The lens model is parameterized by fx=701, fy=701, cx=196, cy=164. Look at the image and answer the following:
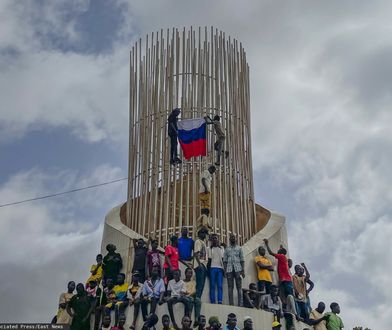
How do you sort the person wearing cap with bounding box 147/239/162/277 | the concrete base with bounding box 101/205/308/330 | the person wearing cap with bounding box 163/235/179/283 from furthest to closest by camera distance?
the person wearing cap with bounding box 147/239/162/277, the person wearing cap with bounding box 163/235/179/283, the concrete base with bounding box 101/205/308/330

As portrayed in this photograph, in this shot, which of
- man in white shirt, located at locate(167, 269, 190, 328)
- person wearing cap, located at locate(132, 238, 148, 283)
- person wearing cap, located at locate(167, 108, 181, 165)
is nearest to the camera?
man in white shirt, located at locate(167, 269, 190, 328)

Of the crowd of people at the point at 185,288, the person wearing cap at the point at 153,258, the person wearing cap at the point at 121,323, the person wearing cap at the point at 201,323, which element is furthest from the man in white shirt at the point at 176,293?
the person wearing cap at the point at 153,258

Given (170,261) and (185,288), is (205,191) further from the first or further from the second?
(185,288)

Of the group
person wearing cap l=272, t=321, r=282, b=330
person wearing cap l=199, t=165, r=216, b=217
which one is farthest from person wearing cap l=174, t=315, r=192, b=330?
person wearing cap l=199, t=165, r=216, b=217

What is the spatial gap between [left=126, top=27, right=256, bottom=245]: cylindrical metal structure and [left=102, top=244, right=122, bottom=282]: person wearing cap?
1.73 m

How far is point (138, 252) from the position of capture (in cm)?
1623

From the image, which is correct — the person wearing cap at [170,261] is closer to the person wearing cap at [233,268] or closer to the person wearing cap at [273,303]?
the person wearing cap at [233,268]

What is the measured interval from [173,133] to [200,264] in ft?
17.1

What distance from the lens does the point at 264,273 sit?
16422 millimetres

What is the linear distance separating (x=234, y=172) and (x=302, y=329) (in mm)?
5678

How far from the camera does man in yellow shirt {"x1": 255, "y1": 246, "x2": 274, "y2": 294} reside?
16250 mm

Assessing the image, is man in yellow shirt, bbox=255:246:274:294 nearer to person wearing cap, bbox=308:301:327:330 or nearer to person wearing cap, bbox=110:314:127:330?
person wearing cap, bbox=308:301:327:330

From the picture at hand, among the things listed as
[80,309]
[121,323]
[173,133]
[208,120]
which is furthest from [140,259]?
[208,120]

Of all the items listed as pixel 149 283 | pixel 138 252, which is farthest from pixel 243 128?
pixel 149 283
